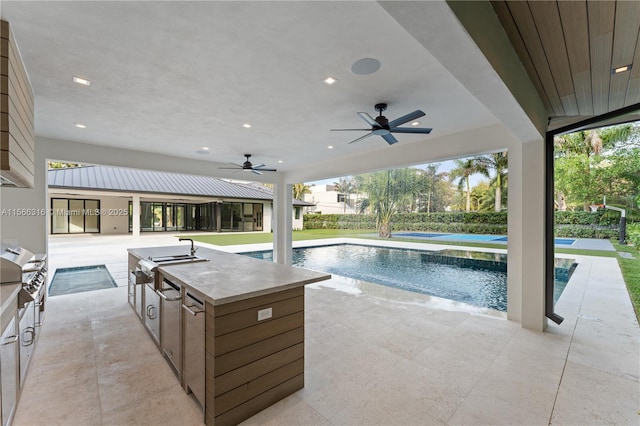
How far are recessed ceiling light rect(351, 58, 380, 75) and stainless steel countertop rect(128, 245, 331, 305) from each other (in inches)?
71.8

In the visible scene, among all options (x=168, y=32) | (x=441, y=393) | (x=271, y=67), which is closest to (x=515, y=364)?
(x=441, y=393)

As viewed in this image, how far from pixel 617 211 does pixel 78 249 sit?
44.2 feet

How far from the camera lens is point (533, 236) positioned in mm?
3414

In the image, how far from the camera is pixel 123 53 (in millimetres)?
2295

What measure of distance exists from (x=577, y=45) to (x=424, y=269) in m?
6.44

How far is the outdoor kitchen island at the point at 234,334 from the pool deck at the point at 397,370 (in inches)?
6.6

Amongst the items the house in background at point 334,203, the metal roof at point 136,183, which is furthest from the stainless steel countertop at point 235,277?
the house in background at point 334,203

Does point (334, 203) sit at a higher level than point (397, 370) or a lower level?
higher

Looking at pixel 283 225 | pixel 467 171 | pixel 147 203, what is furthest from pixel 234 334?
pixel 147 203

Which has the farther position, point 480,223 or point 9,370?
point 480,223

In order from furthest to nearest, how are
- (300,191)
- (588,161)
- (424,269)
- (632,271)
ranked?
(300,191)
(424,269)
(588,161)
(632,271)

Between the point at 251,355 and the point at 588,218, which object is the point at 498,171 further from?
the point at 251,355

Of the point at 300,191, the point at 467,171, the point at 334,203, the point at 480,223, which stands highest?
the point at 300,191

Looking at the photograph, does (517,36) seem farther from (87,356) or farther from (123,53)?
(87,356)
